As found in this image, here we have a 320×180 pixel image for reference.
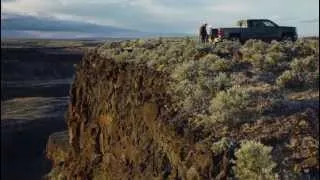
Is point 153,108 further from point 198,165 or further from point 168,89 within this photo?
point 198,165

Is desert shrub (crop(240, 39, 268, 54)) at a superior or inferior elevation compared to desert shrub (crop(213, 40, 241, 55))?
superior

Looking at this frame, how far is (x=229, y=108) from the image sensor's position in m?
15.0

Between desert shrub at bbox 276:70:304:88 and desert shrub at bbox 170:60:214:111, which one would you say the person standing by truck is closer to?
desert shrub at bbox 170:60:214:111

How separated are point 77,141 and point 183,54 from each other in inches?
441

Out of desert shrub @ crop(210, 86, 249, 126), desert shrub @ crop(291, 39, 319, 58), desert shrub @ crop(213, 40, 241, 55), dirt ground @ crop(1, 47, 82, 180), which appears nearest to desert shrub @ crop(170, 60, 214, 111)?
desert shrub @ crop(210, 86, 249, 126)

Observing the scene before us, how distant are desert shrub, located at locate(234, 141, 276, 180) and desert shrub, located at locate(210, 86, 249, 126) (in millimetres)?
2331

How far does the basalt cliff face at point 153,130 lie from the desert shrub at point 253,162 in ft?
1.16

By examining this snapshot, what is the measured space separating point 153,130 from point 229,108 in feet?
12.7

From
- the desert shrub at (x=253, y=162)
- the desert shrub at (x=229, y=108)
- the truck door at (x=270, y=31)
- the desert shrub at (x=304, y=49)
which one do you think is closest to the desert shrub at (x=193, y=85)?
the desert shrub at (x=229, y=108)

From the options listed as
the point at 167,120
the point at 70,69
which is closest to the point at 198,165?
the point at 167,120

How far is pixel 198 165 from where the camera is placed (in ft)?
44.3

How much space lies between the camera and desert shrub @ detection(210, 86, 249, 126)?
577 inches

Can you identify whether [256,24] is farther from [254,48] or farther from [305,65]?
[305,65]

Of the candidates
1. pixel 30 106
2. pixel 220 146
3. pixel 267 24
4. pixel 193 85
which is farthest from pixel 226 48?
pixel 30 106
